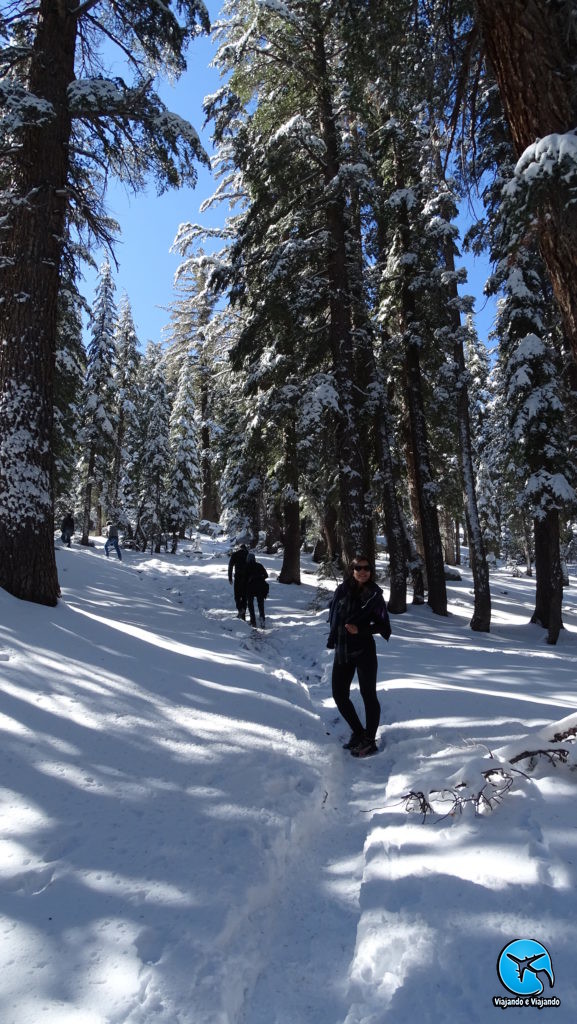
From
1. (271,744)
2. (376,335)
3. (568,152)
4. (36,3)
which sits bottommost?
(271,744)

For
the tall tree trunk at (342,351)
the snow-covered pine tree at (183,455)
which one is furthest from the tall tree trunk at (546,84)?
the snow-covered pine tree at (183,455)

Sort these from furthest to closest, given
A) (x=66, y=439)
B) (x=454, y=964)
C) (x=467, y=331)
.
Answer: (x=66, y=439) → (x=467, y=331) → (x=454, y=964)

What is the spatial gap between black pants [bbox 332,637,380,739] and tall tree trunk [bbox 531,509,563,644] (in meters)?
11.1

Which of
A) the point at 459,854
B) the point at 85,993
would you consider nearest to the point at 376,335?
the point at 459,854

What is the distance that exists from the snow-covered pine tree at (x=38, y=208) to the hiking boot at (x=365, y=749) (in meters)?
Answer: 4.64

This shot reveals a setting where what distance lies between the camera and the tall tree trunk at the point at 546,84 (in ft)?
11.0

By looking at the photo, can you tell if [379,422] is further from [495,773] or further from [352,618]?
[495,773]

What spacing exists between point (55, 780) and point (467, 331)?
14.1 meters

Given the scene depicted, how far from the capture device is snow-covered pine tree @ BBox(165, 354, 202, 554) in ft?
109

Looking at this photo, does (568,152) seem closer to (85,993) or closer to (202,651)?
(85,993)

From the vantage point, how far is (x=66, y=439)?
22.8m

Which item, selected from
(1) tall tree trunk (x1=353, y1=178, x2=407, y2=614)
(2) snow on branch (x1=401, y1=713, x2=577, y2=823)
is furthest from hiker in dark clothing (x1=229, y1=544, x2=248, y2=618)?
(2) snow on branch (x1=401, y1=713, x2=577, y2=823)

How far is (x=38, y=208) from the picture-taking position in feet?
24.6

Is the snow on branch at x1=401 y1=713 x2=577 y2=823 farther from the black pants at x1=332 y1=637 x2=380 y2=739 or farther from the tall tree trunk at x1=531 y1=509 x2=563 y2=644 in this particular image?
the tall tree trunk at x1=531 y1=509 x2=563 y2=644
